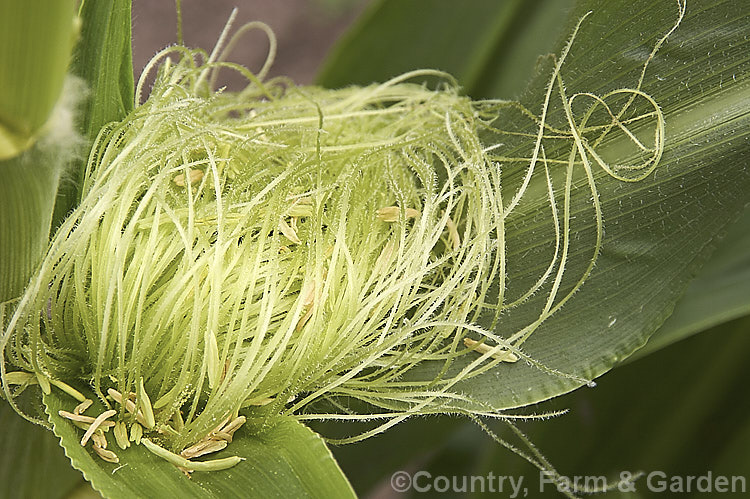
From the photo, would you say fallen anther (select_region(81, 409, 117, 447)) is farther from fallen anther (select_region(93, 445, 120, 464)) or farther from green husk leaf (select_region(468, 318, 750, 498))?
green husk leaf (select_region(468, 318, 750, 498))

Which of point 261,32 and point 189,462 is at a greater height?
point 261,32

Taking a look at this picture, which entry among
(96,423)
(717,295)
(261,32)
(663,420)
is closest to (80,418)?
(96,423)

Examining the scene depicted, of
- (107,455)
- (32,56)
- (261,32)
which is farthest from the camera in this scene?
(261,32)

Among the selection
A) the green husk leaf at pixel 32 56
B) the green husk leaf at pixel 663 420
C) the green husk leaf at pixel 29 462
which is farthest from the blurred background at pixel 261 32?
the green husk leaf at pixel 32 56

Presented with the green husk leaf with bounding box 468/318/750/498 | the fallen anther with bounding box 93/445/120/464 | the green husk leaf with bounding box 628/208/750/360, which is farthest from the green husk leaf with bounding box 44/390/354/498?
the green husk leaf with bounding box 468/318/750/498

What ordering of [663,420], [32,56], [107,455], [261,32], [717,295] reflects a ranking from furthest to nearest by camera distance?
[261,32]
[663,420]
[717,295]
[107,455]
[32,56]

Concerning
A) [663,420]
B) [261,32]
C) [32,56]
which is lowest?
[663,420]

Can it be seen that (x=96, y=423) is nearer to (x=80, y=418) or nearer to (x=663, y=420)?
(x=80, y=418)

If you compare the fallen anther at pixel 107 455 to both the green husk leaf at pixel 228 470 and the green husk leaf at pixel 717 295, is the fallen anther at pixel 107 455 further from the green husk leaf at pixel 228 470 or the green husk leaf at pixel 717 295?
the green husk leaf at pixel 717 295
